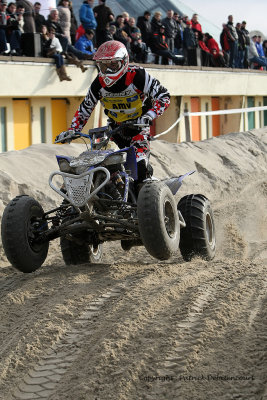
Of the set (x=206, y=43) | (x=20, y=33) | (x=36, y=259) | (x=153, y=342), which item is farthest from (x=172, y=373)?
(x=206, y=43)

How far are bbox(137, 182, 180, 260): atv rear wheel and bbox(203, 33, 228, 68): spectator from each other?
656 inches

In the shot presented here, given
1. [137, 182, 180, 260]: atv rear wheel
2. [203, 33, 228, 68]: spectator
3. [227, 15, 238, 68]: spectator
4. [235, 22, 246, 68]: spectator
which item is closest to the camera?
[137, 182, 180, 260]: atv rear wheel

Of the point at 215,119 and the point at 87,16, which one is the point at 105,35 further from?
the point at 215,119

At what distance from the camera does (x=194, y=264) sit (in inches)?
282

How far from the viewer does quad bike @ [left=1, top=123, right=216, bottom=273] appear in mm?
6387

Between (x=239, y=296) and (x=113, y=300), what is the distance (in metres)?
1.00

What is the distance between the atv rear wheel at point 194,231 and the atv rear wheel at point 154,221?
0.88m

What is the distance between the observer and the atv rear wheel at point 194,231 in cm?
743

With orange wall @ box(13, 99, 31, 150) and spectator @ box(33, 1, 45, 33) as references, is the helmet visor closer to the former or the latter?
spectator @ box(33, 1, 45, 33)

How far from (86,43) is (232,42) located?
825 centimetres

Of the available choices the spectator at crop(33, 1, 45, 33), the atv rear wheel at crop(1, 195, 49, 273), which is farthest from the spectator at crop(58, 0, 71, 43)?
the atv rear wheel at crop(1, 195, 49, 273)

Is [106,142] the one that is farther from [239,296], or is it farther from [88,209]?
[239,296]

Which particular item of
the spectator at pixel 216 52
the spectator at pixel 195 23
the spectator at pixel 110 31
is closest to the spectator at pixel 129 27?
the spectator at pixel 110 31

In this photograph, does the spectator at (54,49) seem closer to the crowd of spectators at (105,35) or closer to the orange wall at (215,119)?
the crowd of spectators at (105,35)
